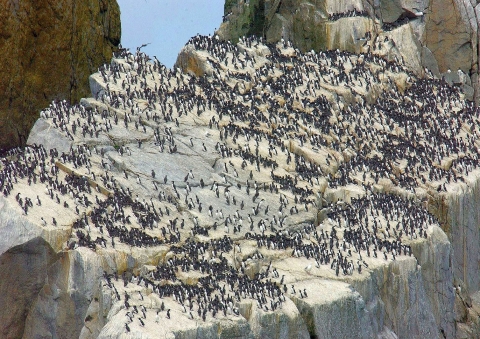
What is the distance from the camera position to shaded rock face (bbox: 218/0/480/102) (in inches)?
1737

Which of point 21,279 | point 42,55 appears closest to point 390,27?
point 42,55

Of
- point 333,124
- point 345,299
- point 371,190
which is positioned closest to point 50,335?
point 345,299

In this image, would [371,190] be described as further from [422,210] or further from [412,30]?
[412,30]

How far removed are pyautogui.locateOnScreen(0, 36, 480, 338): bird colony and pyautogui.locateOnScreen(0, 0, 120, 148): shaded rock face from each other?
179 inches

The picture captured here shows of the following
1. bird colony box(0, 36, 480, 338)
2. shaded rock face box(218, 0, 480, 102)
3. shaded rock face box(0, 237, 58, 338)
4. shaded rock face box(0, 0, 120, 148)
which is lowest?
shaded rock face box(0, 237, 58, 338)

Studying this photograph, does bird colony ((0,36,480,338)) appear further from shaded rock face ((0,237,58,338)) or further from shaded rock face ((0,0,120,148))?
shaded rock face ((0,0,120,148))

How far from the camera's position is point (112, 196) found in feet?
94.4

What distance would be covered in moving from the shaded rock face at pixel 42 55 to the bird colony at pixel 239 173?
4.55 metres

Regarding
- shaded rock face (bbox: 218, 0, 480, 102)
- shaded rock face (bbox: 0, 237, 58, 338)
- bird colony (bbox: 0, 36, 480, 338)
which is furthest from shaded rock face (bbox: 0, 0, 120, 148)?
shaded rock face (bbox: 0, 237, 58, 338)

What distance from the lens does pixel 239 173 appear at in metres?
32.2

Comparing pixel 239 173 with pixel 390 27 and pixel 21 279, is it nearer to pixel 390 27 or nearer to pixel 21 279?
pixel 21 279

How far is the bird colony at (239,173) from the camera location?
25.8 meters

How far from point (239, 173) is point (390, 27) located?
57.5 feet

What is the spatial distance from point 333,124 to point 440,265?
363 inches
